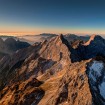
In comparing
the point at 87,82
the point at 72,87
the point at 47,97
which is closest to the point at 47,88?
the point at 47,97

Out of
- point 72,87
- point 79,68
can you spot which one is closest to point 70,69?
point 79,68

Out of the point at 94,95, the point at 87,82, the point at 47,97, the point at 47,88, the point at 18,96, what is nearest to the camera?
the point at 94,95

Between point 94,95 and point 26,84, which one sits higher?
point 94,95

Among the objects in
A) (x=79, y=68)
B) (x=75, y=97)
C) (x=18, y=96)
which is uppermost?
(x=79, y=68)

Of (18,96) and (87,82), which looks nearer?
(87,82)

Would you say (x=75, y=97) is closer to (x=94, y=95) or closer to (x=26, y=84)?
(x=94, y=95)

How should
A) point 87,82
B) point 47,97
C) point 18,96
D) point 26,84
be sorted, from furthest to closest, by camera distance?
point 26,84, point 18,96, point 47,97, point 87,82
